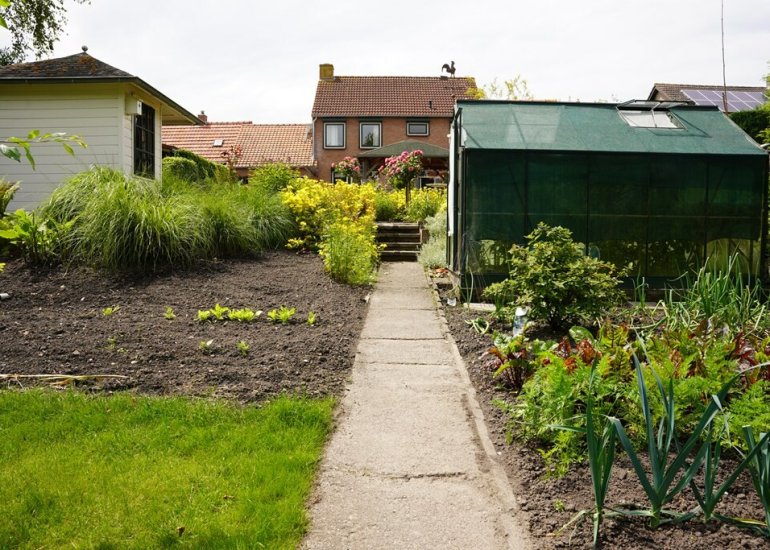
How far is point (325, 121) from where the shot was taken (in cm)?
3356

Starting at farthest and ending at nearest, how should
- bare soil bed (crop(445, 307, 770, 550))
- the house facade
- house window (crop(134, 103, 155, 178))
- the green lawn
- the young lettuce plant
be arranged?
house window (crop(134, 103, 155, 178)) → the house facade → the green lawn → bare soil bed (crop(445, 307, 770, 550)) → the young lettuce plant

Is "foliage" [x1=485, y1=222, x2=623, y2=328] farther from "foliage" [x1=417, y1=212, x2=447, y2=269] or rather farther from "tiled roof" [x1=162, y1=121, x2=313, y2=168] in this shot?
"tiled roof" [x1=162, y1=121, x2=313, y2=168]

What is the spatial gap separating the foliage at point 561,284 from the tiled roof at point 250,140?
29167 mm

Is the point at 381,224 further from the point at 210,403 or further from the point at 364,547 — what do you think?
the point at 364,547

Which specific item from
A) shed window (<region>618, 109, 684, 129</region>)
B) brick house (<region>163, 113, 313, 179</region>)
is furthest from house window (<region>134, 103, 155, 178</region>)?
brick house (<region>163, 113, 313, 179</region>)

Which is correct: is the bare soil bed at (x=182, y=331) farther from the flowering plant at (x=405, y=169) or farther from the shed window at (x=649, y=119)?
the flowering plant at (x=405, y=169)

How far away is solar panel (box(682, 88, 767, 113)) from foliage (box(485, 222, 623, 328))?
21.7 meters

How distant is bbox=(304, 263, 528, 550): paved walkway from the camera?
279 cm

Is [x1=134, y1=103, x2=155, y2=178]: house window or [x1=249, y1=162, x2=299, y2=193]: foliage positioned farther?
[x1=249, y1=162, x2=299, y2=193]: foliage

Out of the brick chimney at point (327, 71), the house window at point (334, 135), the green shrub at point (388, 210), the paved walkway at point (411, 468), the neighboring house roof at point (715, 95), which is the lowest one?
the paved walkway at point (411, 468)

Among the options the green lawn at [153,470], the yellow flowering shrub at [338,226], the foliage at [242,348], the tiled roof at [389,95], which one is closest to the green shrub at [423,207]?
the yellow flowering shrub at [338,226]

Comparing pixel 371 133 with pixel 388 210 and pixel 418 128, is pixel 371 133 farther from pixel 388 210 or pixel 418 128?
pixel 388 210

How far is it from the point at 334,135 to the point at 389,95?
368 cm

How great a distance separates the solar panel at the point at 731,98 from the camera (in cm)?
2475
